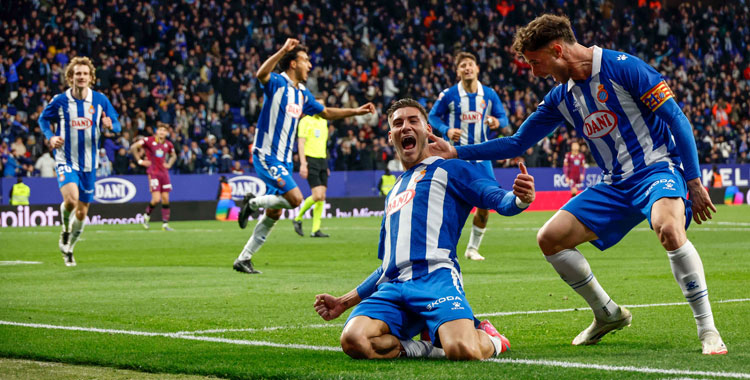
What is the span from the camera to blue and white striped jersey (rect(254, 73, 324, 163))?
40.4ft

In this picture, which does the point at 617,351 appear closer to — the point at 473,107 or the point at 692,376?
the point at 692,376

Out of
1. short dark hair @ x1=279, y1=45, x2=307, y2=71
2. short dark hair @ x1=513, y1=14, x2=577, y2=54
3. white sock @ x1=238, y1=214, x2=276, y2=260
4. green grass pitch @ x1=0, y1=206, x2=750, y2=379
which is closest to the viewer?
green grass pitch @ x1=0, y1=206, x2=750, y2=379

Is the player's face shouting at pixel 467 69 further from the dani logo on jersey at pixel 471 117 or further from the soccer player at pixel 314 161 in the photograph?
the soccer player at pixel 314 161

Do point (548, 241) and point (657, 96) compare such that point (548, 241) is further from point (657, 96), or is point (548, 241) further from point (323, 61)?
point (323, 61)

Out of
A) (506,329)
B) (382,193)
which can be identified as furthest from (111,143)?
(506,329)

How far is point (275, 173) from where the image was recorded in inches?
483

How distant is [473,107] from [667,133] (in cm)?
804

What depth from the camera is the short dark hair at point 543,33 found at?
19.2ft

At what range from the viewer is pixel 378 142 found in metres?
31.7

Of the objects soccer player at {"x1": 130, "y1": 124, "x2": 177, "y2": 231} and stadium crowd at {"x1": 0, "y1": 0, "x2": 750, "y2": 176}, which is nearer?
soccer player at {"x1": 130, "y1": 124, "x2": 177, "y2": 231}

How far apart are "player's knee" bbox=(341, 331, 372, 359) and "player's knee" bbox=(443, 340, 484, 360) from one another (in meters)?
0.42

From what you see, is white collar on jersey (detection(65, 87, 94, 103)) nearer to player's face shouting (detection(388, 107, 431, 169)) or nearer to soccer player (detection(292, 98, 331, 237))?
soccer player (detection(292, 98, 331, 237))

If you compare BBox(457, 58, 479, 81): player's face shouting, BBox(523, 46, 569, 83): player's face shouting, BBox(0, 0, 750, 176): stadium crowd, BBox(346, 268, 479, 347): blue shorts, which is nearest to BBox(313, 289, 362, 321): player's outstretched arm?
BBox(346, 268, 479, 347): blue shorts

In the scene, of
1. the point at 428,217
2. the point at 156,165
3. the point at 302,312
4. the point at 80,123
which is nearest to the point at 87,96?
the point at 80,123
